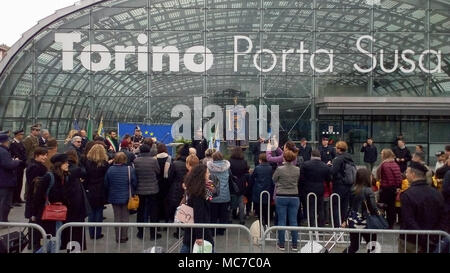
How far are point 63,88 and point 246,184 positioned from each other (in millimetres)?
12540

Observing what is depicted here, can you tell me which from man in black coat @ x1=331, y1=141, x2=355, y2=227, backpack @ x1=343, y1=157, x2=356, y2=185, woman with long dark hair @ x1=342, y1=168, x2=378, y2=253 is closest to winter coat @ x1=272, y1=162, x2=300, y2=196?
man in black coat @ x1=331, y1=141, x2=355, y2=227

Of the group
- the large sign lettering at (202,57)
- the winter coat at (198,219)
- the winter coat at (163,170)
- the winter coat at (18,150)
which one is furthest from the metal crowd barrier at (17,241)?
the large sign lettering at (202,57)

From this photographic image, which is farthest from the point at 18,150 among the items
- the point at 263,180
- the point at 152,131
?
the point at 152,131

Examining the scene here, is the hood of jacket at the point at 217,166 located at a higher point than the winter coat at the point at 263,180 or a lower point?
higher

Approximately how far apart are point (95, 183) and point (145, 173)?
2.98ft

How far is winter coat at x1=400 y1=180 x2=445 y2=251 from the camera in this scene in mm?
5562

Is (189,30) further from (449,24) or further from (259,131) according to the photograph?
(449,24)

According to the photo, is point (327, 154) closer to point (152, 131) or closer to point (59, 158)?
point (59, 158)

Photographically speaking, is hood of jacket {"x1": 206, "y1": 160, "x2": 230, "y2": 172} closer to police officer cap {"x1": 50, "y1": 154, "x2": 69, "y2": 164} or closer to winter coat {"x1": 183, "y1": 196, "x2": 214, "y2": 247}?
winter coat {"x1": 183, "y1": 196, "x2": 214, "y2": 247}

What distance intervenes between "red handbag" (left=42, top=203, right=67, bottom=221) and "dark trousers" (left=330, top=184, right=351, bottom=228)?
16.3 feet

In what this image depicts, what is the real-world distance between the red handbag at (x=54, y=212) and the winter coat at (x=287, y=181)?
3579mm

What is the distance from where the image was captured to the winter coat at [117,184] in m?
8.38

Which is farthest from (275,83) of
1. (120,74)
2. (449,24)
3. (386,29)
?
(449,24)

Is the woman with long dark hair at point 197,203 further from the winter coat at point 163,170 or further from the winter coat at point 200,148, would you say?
the winter coat at point 200,148
